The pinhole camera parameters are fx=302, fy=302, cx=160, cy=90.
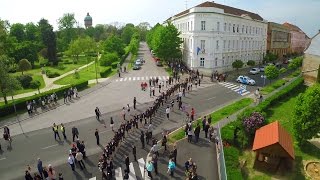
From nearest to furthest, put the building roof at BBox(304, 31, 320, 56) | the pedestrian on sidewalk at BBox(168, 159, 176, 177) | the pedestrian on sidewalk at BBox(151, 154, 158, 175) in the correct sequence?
the pedestrian on sidewalk at BBox(168, 159, 176, 177), the pedestrian on sidewalk at BBox(151, 154, 158, 175), the building roof at BBox(304, 31, 320, 56)

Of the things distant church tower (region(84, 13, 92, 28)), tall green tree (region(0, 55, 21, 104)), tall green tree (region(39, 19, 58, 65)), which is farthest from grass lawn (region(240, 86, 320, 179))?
distant church tower (region(84, 13, 92, 28))

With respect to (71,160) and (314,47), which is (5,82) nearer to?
(71,160)

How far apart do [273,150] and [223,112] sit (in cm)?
1216

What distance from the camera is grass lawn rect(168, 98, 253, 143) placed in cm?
2684

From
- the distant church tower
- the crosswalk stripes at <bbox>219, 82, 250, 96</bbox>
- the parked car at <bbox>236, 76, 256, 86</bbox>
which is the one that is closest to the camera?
the crosswalk stripes at <bbox>219, 82, 250, 96</bbox>

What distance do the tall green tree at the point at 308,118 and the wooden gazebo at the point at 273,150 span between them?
280 cm

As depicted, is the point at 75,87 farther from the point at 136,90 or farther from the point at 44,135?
the point at 44,135

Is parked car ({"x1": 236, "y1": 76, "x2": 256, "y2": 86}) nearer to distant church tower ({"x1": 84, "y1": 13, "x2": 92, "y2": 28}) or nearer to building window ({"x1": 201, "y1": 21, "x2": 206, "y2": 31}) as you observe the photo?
building window ({"x1": 201, "y1": 21, "x2": 206, "y2": 31})

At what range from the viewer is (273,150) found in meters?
21.5

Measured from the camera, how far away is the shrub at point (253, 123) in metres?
25.8

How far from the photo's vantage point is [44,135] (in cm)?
2862

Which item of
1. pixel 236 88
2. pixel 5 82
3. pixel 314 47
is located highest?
pixel 314 47

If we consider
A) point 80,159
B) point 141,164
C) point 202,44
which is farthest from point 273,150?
point 202,44

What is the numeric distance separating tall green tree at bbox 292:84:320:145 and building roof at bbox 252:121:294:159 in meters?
2.43
